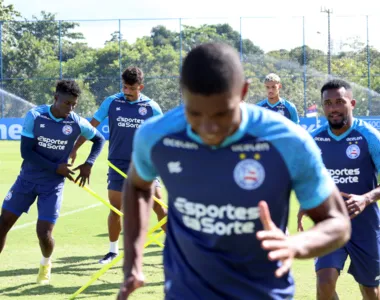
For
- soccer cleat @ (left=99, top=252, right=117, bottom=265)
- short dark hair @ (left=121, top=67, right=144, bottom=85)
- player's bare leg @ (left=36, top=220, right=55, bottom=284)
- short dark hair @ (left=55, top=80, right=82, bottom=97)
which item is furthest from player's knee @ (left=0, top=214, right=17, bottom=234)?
short dark hair @ (left=121, top=67, right=144, bottom=85)

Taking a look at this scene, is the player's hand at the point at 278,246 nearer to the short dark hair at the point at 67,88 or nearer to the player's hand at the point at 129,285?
the player's hand at the point at 129,285

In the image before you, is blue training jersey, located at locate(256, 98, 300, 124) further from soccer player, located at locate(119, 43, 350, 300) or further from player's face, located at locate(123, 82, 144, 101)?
soccer player, located at locate(119, 43, 350, 300)

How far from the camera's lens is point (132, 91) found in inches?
427

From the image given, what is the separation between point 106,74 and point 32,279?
36.5 m

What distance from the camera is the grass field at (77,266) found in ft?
28.5

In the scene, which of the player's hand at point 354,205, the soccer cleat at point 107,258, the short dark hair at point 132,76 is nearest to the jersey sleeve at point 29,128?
the short dark hair at point 132,76

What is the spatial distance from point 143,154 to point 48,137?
224 inches

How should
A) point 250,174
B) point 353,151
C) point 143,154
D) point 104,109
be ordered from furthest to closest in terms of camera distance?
point 104,109, point 353,151, point 143,154, point 250,174

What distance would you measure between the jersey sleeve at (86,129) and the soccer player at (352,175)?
3593 mm

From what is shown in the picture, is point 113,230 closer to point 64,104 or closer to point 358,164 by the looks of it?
point 64,104

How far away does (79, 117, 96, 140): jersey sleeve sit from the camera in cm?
943

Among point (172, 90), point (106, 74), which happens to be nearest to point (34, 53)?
point (106, 74)

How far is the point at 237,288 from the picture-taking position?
134 inches

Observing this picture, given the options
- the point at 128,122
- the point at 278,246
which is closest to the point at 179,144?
the point at 278,246
